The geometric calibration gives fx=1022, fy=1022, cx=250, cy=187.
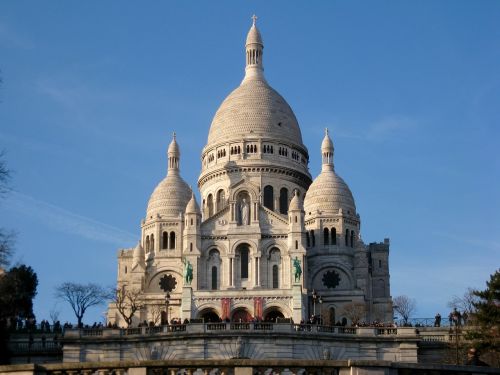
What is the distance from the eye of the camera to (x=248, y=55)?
5039 inches

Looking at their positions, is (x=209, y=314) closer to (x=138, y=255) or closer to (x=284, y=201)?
(x=138, y=255)

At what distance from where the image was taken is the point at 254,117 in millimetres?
116750

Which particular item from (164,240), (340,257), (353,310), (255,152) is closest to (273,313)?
(353,310)

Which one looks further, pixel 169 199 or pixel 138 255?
pixel 169 199

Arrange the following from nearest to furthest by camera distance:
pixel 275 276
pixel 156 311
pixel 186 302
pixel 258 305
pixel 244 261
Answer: pixel 258 305, pixel 186 302, pixel 156 311, pixel 275 276, pixel 244 261

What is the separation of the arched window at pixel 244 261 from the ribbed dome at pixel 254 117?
1900cm

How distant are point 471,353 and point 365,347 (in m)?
30.0

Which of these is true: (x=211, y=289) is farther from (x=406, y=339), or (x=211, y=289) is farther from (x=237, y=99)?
(x=406, y=339)

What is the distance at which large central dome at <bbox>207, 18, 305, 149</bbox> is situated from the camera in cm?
11575

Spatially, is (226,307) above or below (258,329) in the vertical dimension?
above

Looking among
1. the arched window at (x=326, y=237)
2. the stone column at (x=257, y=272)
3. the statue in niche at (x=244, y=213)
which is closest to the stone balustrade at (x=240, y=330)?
the stone column at (x=257, y=272)

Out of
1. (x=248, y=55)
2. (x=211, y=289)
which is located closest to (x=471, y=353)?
(x=211, y=289)

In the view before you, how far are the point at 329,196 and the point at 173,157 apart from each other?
67.6ft

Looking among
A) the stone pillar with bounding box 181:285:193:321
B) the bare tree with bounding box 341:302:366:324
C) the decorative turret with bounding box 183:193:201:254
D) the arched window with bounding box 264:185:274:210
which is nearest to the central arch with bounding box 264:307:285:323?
the bare tree with bounding box 341:302:366:324
